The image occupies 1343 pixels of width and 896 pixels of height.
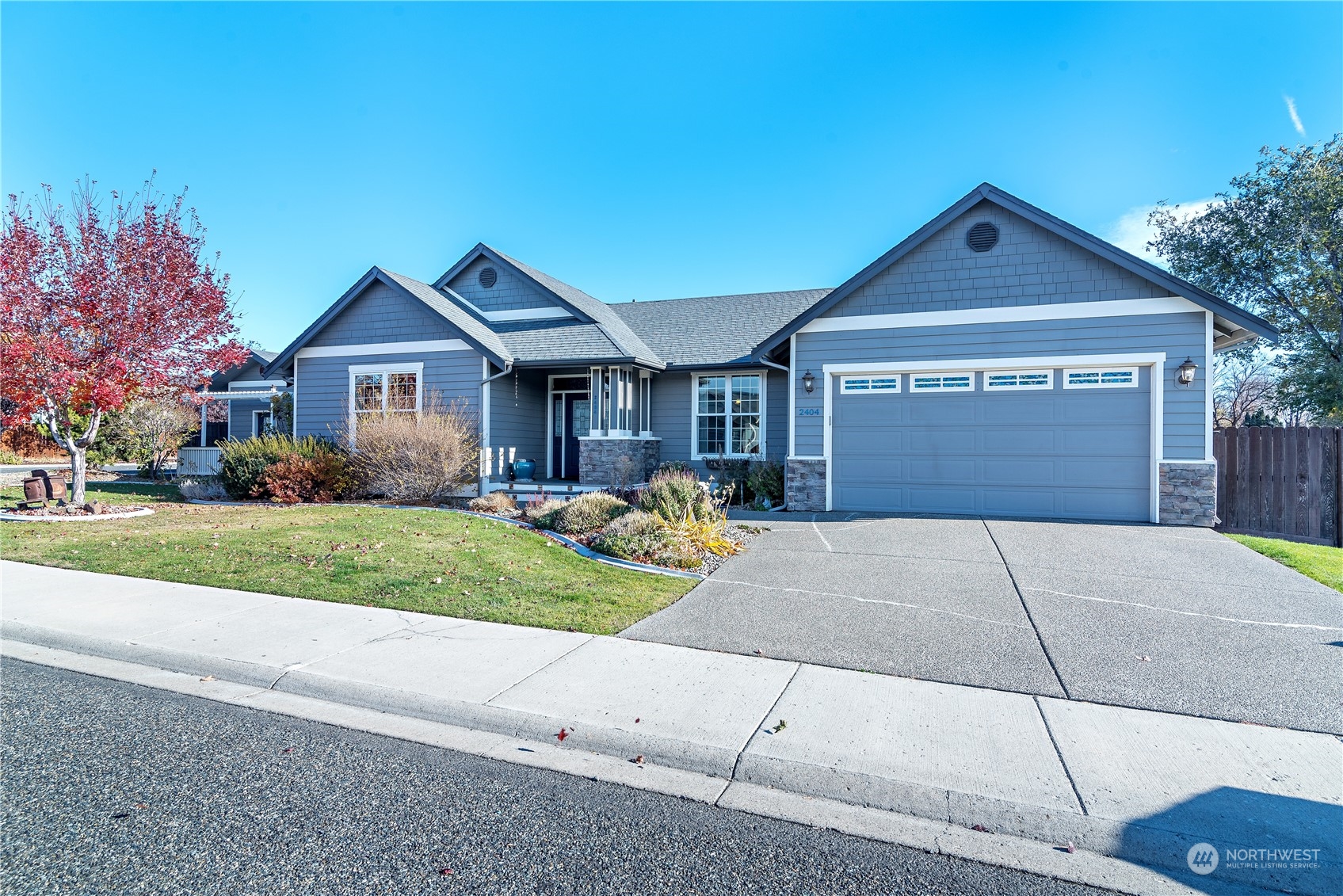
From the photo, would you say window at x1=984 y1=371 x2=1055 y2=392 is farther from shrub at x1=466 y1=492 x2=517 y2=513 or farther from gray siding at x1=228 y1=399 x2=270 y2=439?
gray siding at x1=228 y1=399 x2=270 y2=439

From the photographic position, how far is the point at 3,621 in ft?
19.8

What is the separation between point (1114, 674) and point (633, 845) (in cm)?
387

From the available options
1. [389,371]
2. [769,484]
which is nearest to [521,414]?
[389,371]

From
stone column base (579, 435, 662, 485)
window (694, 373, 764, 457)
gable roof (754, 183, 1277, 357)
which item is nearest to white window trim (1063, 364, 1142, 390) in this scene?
gable roof (754, 183, 1277, 357)

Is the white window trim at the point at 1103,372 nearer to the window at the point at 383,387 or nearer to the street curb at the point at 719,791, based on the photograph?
the street curb at the point at 719,791

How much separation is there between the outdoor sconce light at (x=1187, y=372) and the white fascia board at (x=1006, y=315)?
34.7 inches

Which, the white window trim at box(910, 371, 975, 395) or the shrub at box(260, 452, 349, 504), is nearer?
the white window trim at box(910, 371, 975, 395)

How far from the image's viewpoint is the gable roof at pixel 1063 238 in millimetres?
10758

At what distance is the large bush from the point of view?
1444cm

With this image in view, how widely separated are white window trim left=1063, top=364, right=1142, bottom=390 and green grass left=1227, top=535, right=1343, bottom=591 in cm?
284

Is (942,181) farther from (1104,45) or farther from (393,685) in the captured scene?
(393,685)

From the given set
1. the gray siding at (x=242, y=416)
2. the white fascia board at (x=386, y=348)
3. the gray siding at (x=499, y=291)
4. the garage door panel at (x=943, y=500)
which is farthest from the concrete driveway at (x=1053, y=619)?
the gray siding at (x=242, y=416)

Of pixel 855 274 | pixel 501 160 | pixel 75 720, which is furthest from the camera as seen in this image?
pixel 501 160

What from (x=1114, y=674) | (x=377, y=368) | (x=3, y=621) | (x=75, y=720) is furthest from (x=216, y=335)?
(x=1114, y=674)
